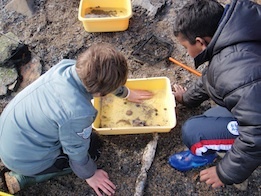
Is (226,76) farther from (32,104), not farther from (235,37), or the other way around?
(32,104)

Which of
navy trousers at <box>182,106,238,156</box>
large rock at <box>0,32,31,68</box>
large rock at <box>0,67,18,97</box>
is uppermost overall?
large rock at <box>0,32,31,68</box>

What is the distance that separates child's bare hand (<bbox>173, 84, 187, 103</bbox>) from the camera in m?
2.80

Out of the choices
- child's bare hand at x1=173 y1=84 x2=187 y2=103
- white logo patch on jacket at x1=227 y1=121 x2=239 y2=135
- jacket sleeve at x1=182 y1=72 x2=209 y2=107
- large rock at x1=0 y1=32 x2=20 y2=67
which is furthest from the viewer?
large rock at x1=0 y1=32 x2=20 y2=67

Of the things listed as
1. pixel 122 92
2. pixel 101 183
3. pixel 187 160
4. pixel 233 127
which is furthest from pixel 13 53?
pixel 233 127

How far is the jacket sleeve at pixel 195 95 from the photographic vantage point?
254cm

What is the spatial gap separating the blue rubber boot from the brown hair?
0.89 metres

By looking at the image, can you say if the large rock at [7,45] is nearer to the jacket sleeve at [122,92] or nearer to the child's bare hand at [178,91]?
the jacket sleeve at [122,92]

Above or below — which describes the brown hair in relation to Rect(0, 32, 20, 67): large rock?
above

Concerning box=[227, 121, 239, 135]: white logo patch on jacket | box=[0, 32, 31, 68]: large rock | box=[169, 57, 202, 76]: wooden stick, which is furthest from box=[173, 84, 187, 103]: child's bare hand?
box=[0, 32, 31, 68]: large rock

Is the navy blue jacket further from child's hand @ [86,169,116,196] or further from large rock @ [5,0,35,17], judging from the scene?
large rock @ [5,0,35,17]

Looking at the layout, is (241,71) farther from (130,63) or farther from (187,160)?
(130,63)

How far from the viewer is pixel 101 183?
7.80ft

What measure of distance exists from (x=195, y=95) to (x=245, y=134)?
769mm

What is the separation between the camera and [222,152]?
7.84 ft
